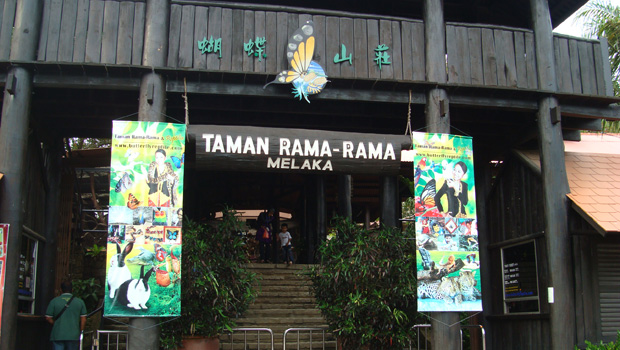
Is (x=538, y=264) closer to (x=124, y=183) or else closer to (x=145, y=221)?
(x=145, y=221)

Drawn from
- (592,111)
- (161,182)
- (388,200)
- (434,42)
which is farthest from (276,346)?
(592,111)

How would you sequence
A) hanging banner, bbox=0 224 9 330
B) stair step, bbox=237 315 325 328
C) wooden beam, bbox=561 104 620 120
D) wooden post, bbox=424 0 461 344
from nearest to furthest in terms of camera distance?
hanging banner, bbox=0 224 9 330 → wooden post, bbox=424 0 461 344 → wooden beam, bbox=561 104 620 120 → stair step, bbox=237 315 325 328

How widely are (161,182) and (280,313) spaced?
16.0 feet

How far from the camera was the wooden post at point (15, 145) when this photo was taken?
29.2 ft

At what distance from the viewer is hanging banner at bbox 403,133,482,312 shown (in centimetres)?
978

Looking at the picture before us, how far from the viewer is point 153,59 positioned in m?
9.83

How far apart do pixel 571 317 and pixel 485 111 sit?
4366mm

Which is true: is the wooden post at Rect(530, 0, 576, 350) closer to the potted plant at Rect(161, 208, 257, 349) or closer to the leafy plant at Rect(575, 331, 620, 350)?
the leafy plant at Rect(575, 331, 620, 350)

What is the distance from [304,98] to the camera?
10.3 metres

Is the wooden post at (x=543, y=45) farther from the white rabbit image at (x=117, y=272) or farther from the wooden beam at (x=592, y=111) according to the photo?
the white rabbit image at (x=117, y=272)

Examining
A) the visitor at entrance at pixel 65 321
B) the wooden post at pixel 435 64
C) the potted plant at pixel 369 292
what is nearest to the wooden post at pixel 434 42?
the wooden post at pixel 435 64

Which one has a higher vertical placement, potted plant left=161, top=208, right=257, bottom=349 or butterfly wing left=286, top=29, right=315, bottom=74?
butterfly wing left=286, top=29, right=315, bottom=74

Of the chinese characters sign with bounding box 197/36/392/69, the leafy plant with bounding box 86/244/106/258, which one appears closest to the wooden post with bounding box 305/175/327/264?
the leafy plant with bounding box 86/244/106/258

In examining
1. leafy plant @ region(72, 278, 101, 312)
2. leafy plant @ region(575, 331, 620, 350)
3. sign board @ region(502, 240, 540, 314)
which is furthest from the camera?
leafy plant @ region(72, 278, 101, 312)
